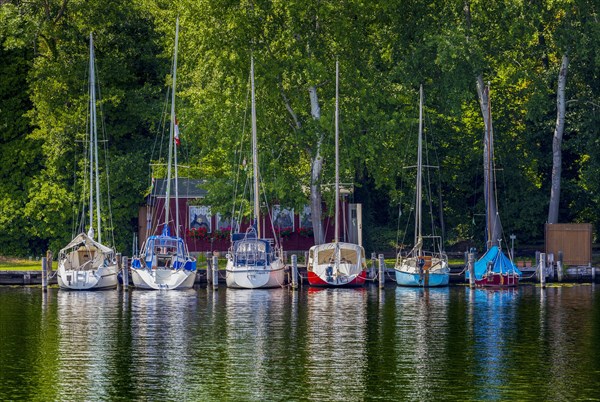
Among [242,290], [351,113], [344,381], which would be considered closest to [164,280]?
[242,290]

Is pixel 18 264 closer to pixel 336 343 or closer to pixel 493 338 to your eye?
pixel 336 343

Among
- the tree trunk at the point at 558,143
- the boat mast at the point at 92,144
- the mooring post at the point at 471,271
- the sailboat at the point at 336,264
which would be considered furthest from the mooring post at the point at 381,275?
the boat mast at the point at 92,144

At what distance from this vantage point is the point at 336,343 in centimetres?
5112

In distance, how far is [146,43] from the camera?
8331 centimetres

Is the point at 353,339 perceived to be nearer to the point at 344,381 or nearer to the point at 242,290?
the point at 344,381

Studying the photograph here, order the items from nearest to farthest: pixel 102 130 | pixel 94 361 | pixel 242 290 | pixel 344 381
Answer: pixel 344 381 < pixel 94 361 < pixel 242 290 < pixel 102 130

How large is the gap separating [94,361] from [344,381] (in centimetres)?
912

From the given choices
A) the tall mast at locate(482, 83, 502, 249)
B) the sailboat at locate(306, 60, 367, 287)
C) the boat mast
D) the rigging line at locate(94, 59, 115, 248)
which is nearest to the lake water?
the sailboat at locate(306, 60, 367, 287)

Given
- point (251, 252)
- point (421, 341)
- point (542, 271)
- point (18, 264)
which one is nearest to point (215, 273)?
point (251, 252)

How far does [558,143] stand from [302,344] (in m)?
29.8

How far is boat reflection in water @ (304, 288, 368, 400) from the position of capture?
42125mm

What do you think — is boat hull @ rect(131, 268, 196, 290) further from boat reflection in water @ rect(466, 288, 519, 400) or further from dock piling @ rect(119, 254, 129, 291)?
boat reflection in water @ rect(466, 288, 519, 400)

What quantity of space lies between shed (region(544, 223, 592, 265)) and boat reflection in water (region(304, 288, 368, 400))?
1083 cm

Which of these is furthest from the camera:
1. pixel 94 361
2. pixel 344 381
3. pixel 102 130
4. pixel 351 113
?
pixel 102 130
